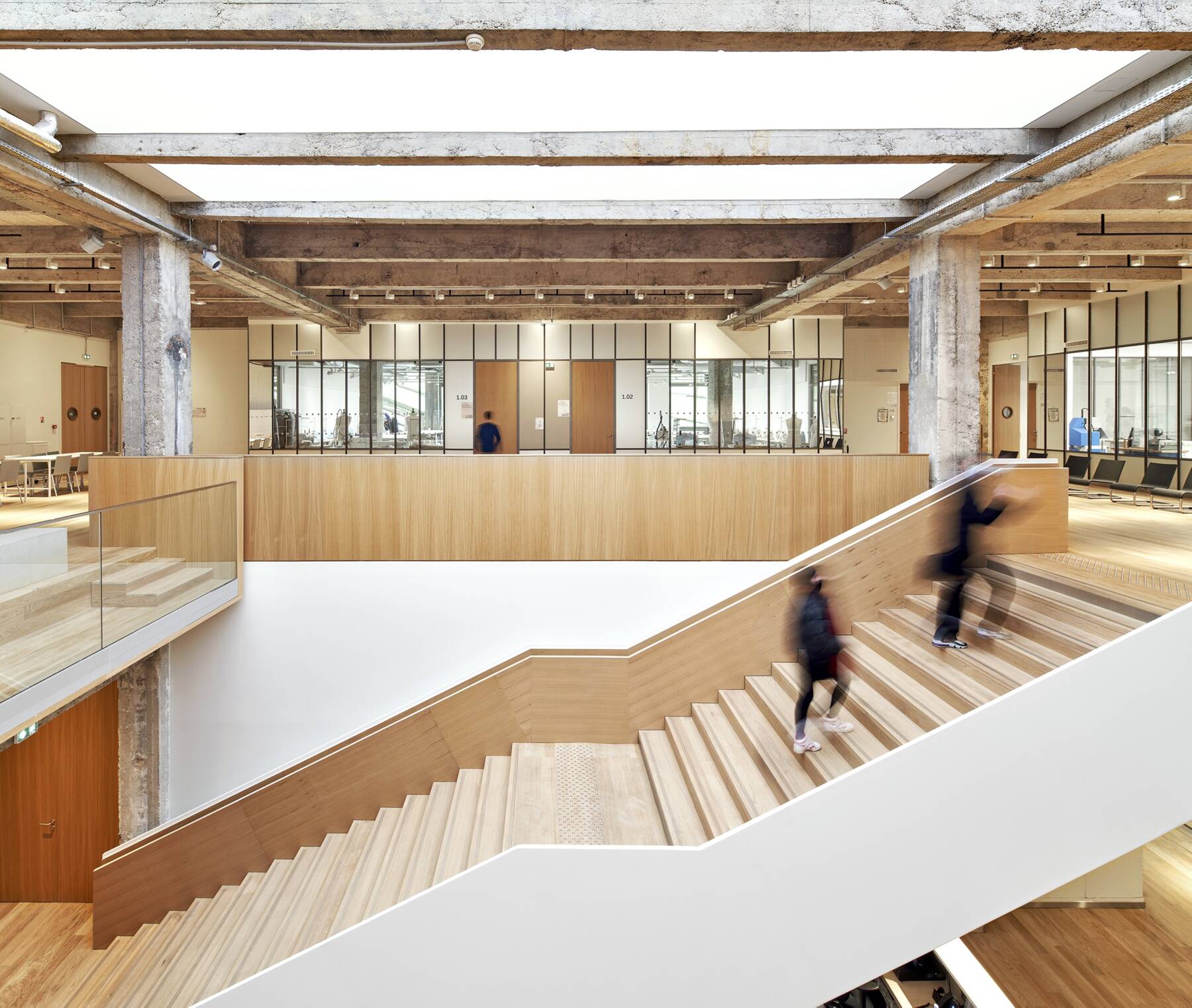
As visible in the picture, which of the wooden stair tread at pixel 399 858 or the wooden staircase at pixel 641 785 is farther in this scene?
the wooden stair tread at pixel 399 858

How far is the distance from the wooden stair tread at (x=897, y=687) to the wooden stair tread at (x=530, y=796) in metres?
2.38

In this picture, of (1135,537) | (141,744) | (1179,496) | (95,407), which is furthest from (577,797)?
(95,407)

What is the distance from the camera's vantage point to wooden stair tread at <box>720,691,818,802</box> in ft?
17.9

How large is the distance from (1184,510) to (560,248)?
10184 mm

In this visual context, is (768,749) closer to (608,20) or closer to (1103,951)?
(608,20)

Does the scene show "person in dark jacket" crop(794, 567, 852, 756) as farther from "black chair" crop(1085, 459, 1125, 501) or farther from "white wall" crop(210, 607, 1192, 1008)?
"black chair" crop(1085, 459, 1125, 501)

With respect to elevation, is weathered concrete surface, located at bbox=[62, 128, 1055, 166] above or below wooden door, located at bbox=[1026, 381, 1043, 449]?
above

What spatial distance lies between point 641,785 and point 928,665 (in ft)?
7.48

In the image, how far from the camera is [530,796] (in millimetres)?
6691

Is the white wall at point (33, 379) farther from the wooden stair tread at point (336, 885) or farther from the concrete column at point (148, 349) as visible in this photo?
the wooden stair tread at point (336, 885)

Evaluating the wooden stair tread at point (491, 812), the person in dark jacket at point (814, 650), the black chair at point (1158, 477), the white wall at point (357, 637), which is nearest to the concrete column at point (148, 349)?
the white wall at point (357, 637)

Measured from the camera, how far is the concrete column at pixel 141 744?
9180 mm

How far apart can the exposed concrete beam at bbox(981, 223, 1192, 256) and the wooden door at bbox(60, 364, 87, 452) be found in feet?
65.0

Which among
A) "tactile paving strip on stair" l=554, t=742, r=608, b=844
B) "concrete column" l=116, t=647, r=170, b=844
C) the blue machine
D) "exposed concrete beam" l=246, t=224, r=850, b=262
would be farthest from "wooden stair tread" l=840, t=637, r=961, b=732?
the blue machine
